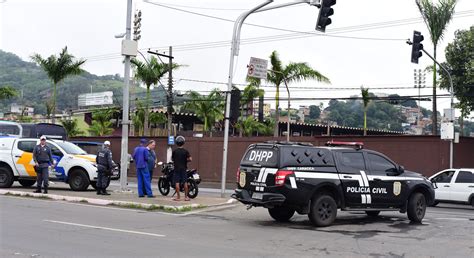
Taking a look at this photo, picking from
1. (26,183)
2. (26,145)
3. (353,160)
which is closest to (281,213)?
(353,160)

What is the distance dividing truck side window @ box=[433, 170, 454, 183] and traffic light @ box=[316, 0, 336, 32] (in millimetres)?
7925

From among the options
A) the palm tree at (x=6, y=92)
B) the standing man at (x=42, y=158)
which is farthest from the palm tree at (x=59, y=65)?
the standing man at (x=42, y=158)

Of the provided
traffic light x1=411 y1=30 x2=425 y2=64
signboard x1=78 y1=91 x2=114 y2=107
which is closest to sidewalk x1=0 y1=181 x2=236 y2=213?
traffic light x1=411 y1=30 x2=425 y2=64

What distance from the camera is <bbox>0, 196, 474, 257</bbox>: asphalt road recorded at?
28.6 ft

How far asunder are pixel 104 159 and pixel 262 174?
7195 mm

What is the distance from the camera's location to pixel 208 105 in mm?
47438

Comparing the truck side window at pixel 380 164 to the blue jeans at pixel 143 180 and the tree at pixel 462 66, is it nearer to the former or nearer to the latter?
the blue jeans at pixel 143 180

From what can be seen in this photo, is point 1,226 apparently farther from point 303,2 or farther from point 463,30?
point 463,30

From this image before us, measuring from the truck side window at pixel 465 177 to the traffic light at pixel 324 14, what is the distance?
313 inches

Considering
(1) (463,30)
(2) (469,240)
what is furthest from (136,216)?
(1) (463,30)

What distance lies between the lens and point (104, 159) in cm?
1731

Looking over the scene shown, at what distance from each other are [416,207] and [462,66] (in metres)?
19.4

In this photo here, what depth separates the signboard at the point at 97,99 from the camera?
264 feet

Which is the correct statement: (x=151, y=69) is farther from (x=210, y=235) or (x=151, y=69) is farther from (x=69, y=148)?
(x=210, y=235)
